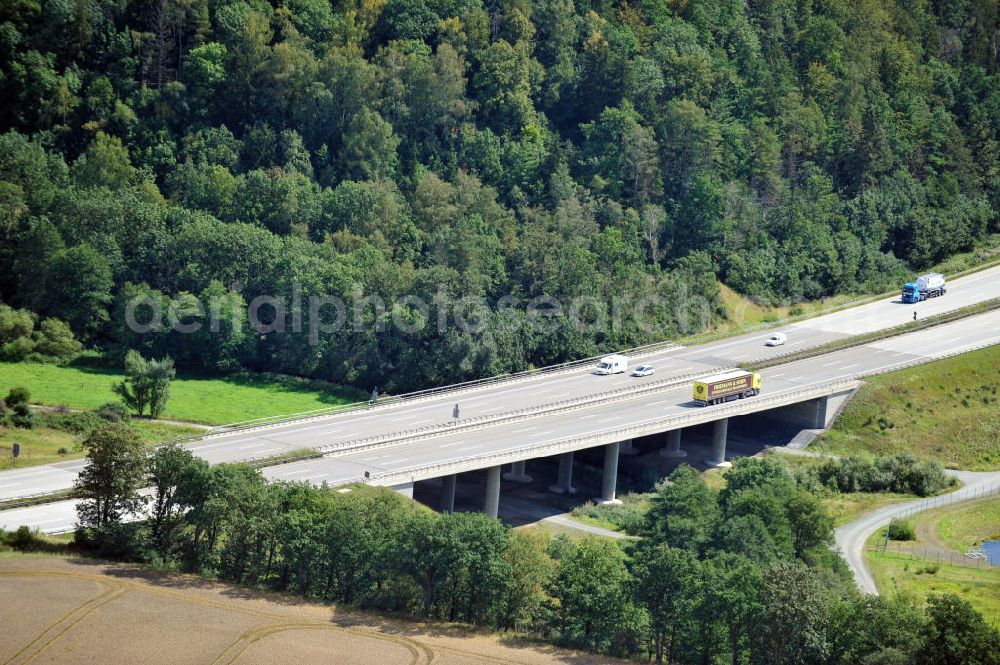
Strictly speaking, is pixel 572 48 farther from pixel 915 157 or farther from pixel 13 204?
pixel 13 204

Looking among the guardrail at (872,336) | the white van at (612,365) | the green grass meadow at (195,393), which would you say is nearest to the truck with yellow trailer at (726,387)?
the guardrail at (872,336)

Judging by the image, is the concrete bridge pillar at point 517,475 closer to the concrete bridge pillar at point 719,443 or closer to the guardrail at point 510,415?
the guardrail at point 510,415

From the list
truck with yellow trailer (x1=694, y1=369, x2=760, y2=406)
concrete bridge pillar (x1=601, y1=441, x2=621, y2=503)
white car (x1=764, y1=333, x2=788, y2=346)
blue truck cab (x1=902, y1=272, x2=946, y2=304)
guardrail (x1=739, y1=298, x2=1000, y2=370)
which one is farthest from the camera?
blue truck cab (x1=902, y1=272, x2=946, y2=304)

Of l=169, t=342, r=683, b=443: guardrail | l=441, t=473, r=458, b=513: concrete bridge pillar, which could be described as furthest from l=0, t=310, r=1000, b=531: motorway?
l=169, t=342, r=683, b=443: guardrail

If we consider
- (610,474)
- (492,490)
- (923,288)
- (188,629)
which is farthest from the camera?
(923,288)

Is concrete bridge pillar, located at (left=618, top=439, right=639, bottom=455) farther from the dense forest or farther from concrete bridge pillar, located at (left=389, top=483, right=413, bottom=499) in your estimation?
concrete bridge pillar, located at (left=389, top=483, right=413, bottom=499)

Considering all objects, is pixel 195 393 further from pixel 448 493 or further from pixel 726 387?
pixel 726 387

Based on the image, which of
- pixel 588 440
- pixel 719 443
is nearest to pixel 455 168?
pixel 719 443
